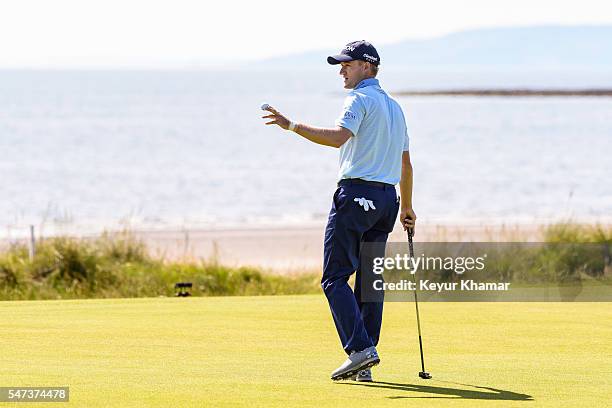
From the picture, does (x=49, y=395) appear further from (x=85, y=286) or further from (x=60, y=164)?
(x=60, y=164)

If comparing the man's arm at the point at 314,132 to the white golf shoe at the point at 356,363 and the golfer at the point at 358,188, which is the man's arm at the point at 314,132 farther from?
the white golf shoe at the point at 356,363

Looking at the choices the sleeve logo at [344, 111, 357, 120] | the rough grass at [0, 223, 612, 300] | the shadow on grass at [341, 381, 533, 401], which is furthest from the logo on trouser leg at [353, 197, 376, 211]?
the rough grass at [0, 223, 612, 300]

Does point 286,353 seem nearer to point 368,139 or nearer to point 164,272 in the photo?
point 368,139

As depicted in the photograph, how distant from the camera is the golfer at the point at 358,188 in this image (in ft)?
23.2

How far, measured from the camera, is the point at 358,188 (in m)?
7.12

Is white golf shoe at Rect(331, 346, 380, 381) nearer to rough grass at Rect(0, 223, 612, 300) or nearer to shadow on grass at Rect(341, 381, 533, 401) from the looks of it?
shadow on grass at Rect(341, 381, 533, 401)

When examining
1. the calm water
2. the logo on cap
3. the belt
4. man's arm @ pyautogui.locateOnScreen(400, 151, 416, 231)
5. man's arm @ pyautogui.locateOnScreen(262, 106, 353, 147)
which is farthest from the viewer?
the calm water

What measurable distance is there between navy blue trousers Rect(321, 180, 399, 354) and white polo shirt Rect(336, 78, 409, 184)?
74mm

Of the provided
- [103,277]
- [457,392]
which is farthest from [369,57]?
[103,277]

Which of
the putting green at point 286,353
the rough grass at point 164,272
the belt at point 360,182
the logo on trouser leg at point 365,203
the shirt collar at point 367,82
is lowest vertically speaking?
the putting green at point 286,353

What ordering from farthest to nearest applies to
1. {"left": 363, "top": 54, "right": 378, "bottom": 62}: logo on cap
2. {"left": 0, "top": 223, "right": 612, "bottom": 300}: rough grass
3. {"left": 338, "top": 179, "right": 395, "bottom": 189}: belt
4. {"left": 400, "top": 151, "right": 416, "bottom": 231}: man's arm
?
{"left": 0, "top": 223, "right": 612, "bottom": 300}: rough grass < {"left": 400, "top": 151, "right": 416, "bottom": 231}: man's arm < {"left": 363, "top": 54, "right": 378, "bottom": 62}: logo on cap < {"left": 338, "top": 179, "right": 395, "bottom": 189}: belt

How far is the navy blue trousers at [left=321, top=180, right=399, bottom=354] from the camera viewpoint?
23.3ft

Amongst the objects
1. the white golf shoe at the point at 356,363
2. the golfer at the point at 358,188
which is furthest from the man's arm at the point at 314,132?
the white golf shoe at the point at 356,363

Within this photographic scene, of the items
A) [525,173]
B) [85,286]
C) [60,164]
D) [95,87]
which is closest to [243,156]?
[60,164]
